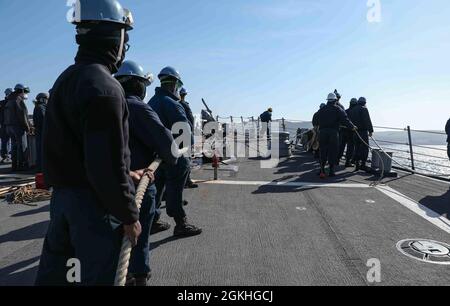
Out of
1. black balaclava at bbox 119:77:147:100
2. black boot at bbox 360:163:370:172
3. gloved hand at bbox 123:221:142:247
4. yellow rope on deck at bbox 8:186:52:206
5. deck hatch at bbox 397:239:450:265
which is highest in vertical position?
black balaclava at bbox 119:77:147:100

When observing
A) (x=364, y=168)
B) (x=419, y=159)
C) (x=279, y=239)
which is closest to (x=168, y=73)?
(x=279, y=239)

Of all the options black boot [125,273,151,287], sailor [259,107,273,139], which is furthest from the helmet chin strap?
sailor [259,107,273,139]

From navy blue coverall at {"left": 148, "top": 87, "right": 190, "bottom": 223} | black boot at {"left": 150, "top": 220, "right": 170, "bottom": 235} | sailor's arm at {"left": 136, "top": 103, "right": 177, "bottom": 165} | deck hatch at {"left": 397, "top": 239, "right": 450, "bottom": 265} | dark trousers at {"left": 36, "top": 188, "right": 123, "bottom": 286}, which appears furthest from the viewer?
black boot at {"left": 150, "top": 220, "right": 170, "bottom": 235}

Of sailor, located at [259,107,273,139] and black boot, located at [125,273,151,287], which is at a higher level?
sailor, located at [259,107,273,139]

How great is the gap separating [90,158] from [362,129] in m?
10.1

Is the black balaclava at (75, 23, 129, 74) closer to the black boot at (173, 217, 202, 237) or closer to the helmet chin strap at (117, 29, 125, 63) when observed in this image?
the helmet chin strap at (117, 29, 125, 63)

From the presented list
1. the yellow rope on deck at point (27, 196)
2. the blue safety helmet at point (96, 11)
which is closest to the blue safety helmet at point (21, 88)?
the yellow rope on deck at point (27, 196)

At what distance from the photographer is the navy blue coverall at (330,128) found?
8.93m

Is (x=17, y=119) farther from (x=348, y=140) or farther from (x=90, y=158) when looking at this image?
(x=348, y=140)

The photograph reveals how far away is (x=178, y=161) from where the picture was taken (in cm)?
438

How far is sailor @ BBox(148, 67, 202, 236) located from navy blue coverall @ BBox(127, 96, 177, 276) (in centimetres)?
102

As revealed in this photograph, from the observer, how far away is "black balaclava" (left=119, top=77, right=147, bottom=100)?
10.4 feet
